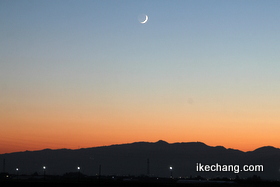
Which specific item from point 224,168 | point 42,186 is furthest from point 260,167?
point 42,186

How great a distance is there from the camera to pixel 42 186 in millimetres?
124438

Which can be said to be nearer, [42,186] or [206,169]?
[42,186]

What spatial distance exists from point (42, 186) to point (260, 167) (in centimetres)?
9346

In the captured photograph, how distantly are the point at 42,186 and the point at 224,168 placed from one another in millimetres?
88805

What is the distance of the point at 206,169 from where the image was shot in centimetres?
18625

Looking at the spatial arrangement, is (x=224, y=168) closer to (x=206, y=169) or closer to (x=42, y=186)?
(x=206, y=169)

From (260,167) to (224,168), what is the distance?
15.1 m

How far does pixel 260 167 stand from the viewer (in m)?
180

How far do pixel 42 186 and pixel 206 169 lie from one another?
271 ft

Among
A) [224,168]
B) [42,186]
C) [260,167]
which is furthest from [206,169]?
[42,186]

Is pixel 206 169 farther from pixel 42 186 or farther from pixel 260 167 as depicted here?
pixel 42 186

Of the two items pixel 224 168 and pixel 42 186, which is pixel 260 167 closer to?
pixel 224 168

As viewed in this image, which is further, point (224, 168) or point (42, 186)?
point (224, 168)
